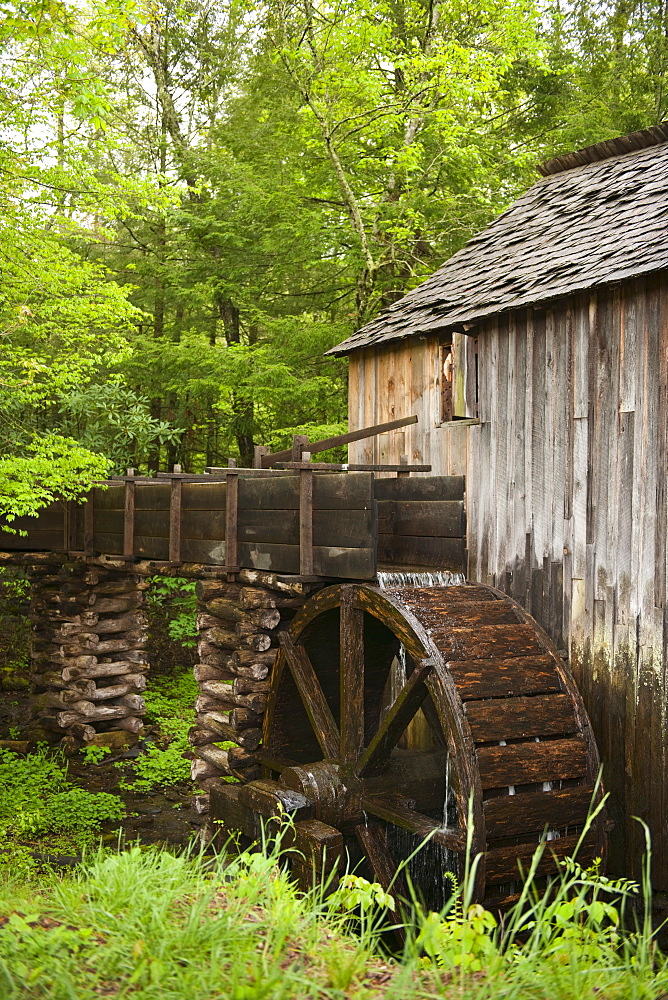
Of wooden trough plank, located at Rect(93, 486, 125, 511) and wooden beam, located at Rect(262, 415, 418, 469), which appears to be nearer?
wooden beam, located at Rect(262, 415, 418, 469)

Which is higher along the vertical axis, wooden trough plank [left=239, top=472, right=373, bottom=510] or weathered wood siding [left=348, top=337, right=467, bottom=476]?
weathered wood siding [left=348, top=337, right=467, bottom=476]

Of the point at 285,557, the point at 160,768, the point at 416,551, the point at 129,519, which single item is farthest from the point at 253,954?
the point at 160,768

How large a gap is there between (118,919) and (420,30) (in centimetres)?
1540

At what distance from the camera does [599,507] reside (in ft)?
19.6

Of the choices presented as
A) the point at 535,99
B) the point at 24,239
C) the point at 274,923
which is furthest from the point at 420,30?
the point at 274,923

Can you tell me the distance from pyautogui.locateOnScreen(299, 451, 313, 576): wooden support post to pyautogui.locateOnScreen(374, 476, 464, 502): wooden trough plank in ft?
2.10

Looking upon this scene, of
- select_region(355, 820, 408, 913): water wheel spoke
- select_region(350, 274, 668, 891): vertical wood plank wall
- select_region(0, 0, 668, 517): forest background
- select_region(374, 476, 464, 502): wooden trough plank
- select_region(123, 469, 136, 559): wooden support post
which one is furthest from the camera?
select_region(0, 0, 668, 517): forest background

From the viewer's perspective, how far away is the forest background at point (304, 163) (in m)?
13.0

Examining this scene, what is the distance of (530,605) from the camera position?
A: 257 inches

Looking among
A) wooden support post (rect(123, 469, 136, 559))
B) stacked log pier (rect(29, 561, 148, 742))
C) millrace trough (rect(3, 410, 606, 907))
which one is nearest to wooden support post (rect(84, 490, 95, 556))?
millrace trough (rect(3, 410, 606, 907))

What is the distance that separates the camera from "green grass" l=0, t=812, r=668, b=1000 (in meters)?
2.56

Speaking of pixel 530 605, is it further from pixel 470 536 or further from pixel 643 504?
pixel 643 504

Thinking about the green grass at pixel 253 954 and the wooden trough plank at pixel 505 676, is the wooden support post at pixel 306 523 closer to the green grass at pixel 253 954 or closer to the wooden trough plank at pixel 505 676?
the wooden trough plank at pixel 505 676

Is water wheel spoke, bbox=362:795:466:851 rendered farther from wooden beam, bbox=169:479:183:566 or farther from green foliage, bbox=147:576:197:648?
green foliage, bbox=147:576:197:648
